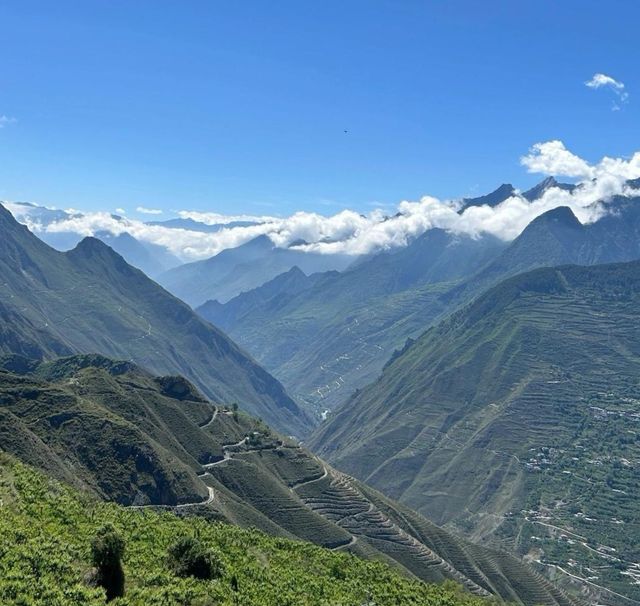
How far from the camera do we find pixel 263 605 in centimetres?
7925

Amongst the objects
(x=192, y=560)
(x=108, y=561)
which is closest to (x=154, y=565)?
(x=192, y=560)

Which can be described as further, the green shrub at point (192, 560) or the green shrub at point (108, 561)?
the green shrub at point (192, 560)

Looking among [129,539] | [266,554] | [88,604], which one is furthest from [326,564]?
[88,604]

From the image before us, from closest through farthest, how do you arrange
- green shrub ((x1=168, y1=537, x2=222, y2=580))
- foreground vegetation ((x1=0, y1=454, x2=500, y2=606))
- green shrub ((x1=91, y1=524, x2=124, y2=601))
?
foreground vegetation ((x1=0, y1=454, x2=500, y2=606)) < green shrub ((x1=91, y1=524, x2=124, y2=601)) < green shrub ((x1=168, y1=537, x2=222, y2=580))

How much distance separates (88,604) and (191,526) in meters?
62.2

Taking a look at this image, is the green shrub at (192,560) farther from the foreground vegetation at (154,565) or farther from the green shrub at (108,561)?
the green shrub at (108,561)

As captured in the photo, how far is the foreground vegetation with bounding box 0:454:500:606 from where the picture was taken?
6425 centimetres

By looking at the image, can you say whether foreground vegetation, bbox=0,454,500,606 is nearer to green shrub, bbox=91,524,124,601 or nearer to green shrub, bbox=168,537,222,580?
green shrub, bbox=168,537,222,580

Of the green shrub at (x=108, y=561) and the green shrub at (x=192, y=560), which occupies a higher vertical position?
the green shrub at (x=108, y=561)

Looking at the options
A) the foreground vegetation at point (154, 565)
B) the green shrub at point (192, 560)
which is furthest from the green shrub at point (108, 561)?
the green shrub at point (192, 560)

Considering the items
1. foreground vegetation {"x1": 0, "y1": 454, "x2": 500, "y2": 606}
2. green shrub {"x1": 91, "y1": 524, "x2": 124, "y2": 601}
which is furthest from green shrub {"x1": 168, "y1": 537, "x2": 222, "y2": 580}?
green shrub {"x1": 91, "y1": 524, "x2": 124, "y2": 601}

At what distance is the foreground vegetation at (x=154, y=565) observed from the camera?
64.2 m

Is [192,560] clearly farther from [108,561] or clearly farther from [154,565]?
[108,561]

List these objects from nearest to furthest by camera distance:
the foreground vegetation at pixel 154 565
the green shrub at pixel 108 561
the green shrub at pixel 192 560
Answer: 1. the foreground vegetation at pixel 154 565
2. the green shrub at pixel 108 561
3. the green shrub at pixel 192 560
